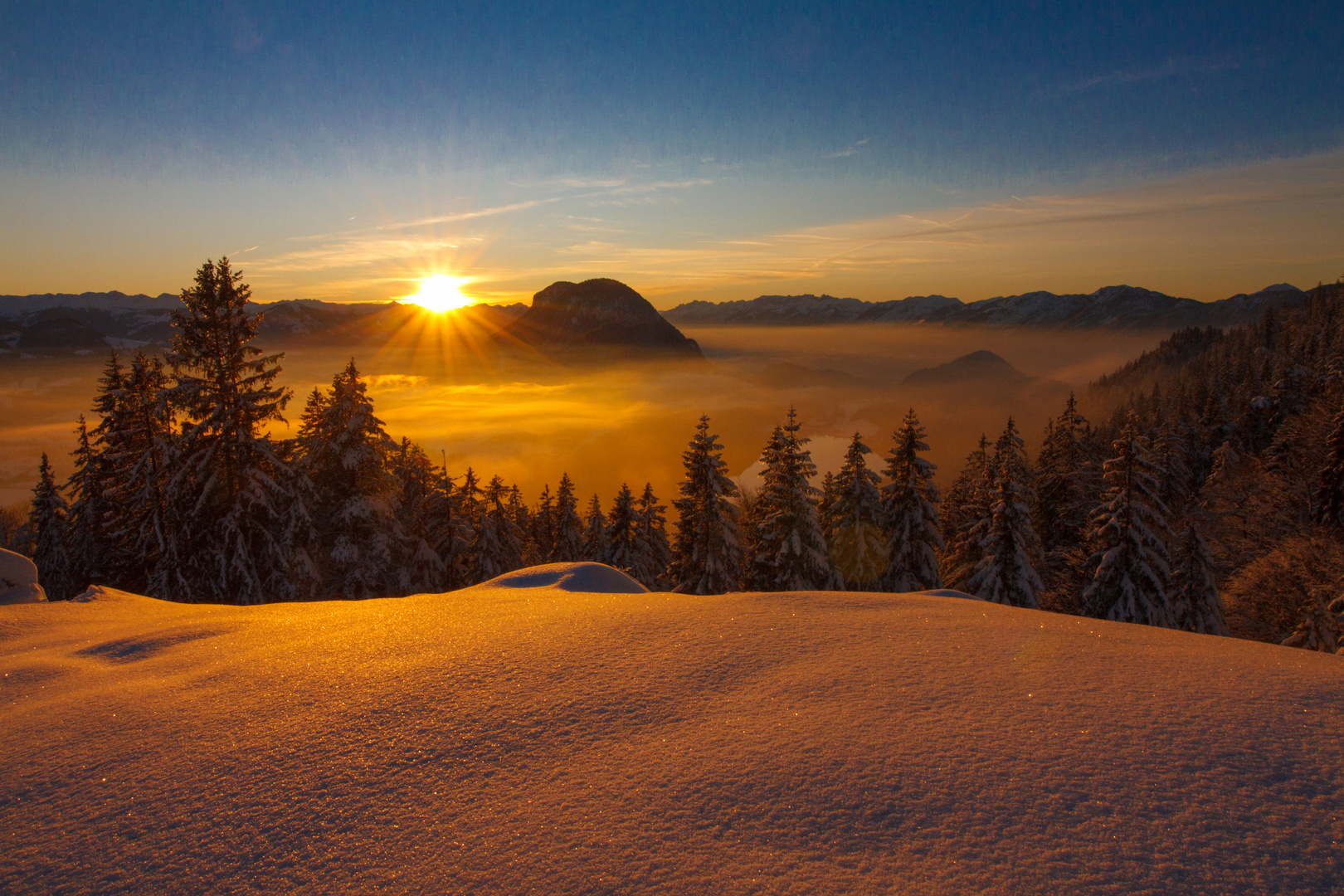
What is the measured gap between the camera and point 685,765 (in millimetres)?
3207

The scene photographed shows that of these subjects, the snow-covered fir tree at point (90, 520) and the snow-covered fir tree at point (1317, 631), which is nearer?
the snow-covered fir tree at point (1317, 631)

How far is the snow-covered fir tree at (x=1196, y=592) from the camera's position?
26672 mm

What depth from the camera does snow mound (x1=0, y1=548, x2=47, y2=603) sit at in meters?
8.84

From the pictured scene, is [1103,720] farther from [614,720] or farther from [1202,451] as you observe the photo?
[1202,451]

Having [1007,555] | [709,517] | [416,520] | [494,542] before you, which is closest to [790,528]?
[709,517]

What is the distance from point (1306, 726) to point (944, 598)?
3.74 meters

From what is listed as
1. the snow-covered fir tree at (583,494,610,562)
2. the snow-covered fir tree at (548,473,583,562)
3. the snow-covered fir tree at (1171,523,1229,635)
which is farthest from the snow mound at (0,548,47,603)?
the snow-covered fir tree at (1171,523,1229,635)

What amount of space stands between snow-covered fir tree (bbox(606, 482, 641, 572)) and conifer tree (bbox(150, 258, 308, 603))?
19.2 metres

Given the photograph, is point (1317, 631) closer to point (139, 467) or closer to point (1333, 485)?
point (1333, 485)

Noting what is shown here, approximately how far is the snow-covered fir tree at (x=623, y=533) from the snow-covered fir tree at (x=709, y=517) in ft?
26.8

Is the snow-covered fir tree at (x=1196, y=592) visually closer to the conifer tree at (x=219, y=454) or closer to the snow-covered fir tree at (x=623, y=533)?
the snow-covered fir tree at (x=623, y=533)

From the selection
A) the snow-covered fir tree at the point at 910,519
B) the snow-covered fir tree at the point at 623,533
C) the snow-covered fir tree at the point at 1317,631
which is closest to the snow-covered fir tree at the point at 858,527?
the snow-covered fir tree at the point at 910,519

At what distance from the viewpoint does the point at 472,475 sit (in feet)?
115

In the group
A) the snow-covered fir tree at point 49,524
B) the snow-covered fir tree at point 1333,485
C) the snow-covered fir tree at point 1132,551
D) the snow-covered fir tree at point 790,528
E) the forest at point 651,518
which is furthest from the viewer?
the snow-covered fir tree at point 1333,485
